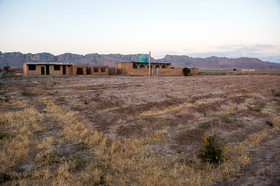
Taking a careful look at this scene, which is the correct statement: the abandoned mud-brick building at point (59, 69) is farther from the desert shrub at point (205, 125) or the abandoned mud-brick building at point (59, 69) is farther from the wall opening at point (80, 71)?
the desert shrub at point (205, 125)

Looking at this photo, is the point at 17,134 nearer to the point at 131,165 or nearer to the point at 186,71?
the point at 131,165

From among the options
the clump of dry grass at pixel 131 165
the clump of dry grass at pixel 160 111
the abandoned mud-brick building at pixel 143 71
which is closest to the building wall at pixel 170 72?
the abandoned mud-brick building at pixel 143 71

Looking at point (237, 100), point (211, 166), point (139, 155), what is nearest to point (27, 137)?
point (139, 155)

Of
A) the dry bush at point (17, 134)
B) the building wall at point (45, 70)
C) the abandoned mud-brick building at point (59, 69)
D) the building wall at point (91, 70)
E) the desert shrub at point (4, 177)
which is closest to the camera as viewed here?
the desert shrub at point (4, 177)

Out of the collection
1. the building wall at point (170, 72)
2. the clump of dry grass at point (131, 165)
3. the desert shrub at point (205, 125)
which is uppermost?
the building wall at point (170, 72)

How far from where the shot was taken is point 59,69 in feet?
150

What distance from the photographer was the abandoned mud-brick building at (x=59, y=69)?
43.2 metres

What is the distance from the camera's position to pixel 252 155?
19.8 feet

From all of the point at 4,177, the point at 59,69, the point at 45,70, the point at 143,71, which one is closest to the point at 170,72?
the point at 143,71

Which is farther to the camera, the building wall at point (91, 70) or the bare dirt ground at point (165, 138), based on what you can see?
the building wall at point (91, 70)

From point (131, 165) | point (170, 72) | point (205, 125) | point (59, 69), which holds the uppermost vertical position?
point (59, 69)

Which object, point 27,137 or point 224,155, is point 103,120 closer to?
point 27,137

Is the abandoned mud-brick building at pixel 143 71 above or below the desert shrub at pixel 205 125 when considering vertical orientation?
above

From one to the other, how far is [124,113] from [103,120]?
153 cm
